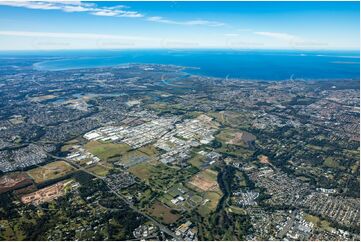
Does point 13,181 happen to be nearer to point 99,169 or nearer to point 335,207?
point 99,169

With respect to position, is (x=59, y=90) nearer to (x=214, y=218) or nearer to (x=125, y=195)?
(x=125, y=195)

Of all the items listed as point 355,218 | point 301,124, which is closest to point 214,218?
point 355,218

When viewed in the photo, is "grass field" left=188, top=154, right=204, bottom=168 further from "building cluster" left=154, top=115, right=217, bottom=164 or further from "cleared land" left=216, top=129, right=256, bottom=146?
"cleared land" left=216, top=129, right=256, bottom=146

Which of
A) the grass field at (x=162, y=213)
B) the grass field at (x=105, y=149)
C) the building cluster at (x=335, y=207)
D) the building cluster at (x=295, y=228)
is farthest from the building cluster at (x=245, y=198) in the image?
the grass field at (x=105, y=149)

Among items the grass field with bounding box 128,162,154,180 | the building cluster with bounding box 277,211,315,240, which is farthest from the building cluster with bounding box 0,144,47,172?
the building cluster with bounding box 277,211,315,240

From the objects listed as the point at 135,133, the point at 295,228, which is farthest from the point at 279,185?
the point at 135,133
